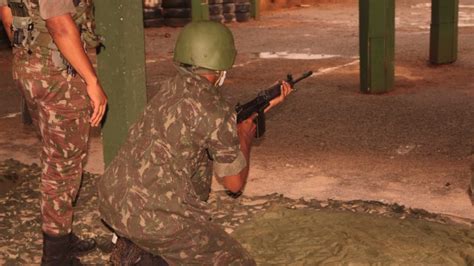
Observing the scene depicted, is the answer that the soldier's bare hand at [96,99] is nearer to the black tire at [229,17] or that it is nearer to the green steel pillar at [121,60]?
the green steel pillar at [121,60]

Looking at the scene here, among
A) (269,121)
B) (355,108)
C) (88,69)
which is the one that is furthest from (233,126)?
(355,108)

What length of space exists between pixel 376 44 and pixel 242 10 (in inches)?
372

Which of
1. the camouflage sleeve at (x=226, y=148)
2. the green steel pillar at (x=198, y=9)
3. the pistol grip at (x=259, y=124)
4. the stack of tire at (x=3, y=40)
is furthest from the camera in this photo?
the stack of tire at (x=3, y=40)

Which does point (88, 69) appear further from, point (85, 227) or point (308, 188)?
point (308, 188)

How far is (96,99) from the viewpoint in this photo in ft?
13.1

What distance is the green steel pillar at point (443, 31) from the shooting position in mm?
11156

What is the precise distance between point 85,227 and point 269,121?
326 cm

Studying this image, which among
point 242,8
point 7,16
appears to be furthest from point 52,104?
point 242,8

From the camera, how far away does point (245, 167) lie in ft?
10.8

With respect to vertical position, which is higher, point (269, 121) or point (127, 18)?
point (127, 18)

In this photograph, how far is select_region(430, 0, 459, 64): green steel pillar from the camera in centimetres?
1116

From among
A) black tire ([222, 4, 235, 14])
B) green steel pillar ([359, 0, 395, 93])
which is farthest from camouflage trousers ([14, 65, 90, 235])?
black tire ([222, 4, 235, 14])

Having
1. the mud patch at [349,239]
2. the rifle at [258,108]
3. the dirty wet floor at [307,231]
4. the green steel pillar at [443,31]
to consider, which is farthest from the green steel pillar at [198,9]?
the rifle at [258,108]


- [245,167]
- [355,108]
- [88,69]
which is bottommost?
[355,108]
